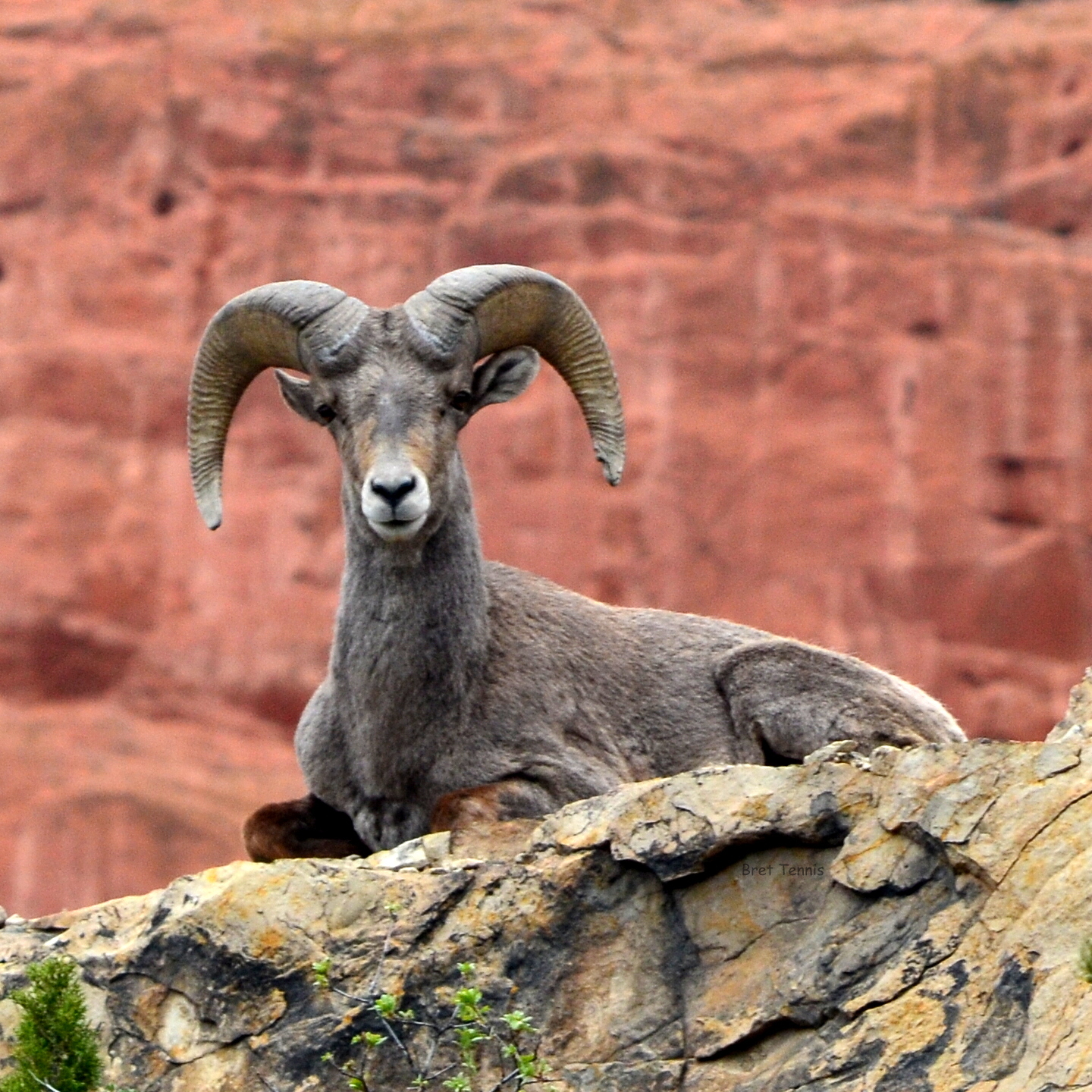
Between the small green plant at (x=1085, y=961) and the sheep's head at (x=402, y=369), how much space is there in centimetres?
391

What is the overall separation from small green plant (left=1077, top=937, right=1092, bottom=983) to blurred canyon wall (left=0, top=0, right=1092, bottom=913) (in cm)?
2396

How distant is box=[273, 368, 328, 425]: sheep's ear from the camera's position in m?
10.4

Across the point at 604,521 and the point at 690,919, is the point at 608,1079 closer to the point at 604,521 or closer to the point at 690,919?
the point at 690,919

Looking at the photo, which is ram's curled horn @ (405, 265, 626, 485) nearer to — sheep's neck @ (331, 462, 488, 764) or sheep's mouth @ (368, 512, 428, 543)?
sheep's neck @ (331, 462, 488, 764)

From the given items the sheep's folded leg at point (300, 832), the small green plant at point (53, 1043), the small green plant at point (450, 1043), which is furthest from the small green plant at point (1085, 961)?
the sheep's folded leg at point (300, 832)

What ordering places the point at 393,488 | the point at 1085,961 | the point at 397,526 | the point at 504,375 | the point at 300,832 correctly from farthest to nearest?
the point at 504,375 < the point at 300,832 < the point at 397,526 < the point at 393,488 < the point at 1085,961

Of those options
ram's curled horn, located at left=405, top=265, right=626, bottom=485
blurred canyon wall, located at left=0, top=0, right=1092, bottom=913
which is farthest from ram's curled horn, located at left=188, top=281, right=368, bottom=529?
blurred canyon wall, located at left=0, top=0, right=1092, bottom=913

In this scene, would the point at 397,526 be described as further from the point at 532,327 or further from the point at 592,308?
the point at 592,308

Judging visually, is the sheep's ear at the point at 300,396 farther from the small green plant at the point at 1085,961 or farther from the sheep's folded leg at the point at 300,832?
the small green plant at the point at 1085,961

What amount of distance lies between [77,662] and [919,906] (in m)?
25.2

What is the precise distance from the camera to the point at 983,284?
31359 mm

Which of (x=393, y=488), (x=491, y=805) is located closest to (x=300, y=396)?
(x=393, y=488)

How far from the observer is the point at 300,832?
404 inches

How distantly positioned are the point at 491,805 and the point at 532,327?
88.4 inches
